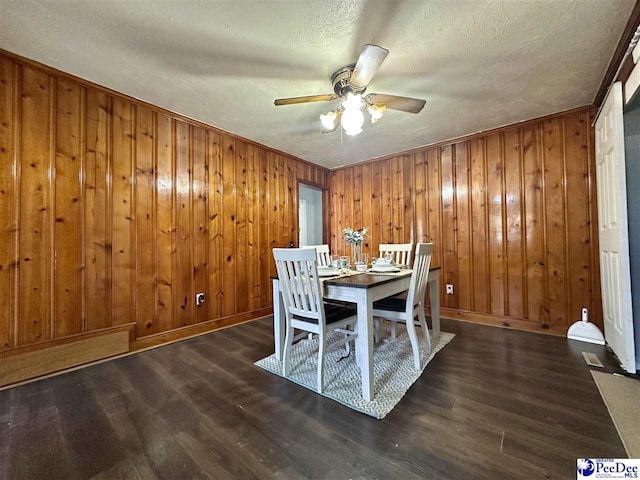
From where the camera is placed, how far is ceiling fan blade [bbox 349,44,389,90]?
1463 mm

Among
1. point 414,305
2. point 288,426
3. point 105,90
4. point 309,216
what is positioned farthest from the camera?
point 309,216

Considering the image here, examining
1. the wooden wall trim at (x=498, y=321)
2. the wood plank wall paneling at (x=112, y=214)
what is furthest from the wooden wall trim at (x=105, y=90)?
the wooden wall trim at (x=498, y=321)

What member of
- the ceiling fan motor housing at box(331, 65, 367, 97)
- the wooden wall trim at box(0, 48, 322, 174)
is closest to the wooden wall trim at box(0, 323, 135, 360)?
the wooden wall trim at box(0, 48, 322, 174)

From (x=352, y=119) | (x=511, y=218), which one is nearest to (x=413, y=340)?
(x=352, y=119)

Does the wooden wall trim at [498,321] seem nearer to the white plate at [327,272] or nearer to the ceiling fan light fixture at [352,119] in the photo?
the white plate at [327,272]

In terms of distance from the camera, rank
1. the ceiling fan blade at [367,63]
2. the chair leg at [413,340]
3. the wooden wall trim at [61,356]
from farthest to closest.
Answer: the chair leg at [413,340]
the wooden wall trim at [61,356]
the ceiling fan blade at [367,63]

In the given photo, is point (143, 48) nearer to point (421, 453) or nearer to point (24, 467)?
point (24, 467)

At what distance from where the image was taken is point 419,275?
2.08 meters

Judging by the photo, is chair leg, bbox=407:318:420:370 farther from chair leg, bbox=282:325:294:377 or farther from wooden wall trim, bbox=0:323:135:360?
wooden wall trim, bbox=0:323:135:360

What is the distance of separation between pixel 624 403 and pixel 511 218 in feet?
6.73

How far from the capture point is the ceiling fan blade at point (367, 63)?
4.80ft

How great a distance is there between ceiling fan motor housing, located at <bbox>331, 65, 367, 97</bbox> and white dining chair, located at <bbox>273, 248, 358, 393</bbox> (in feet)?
4.26

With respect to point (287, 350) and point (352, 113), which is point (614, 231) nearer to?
point (352, 113)

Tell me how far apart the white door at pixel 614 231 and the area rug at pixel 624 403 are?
24 centimetres
